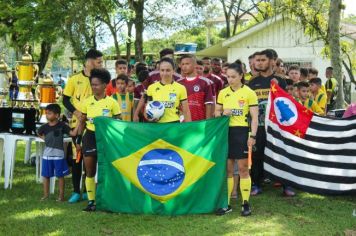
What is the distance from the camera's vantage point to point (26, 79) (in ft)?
27.8

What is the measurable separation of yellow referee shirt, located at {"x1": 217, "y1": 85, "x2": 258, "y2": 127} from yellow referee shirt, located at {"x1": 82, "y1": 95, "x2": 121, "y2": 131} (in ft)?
4.46

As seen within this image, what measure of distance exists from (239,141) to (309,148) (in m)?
1.37

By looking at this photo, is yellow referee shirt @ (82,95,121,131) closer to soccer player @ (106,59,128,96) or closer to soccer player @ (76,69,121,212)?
soccer player @ (76,69,121,212)

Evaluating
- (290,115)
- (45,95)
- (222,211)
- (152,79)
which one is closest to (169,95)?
(152,79)

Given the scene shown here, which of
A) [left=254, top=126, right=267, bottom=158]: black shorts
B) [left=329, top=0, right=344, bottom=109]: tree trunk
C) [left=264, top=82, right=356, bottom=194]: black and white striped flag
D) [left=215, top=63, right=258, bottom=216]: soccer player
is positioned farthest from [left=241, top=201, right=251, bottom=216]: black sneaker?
→ [left=329, top=0, right=344, bottom=109]: tree trunk

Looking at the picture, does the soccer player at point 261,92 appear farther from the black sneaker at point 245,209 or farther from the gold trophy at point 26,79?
the gold trophy at point 26,79

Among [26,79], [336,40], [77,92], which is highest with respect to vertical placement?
[336,40]

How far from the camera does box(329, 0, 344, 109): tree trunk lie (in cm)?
1002

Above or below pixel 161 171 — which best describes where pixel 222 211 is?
below

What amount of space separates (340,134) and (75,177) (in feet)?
11.7

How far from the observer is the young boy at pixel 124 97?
7637mm

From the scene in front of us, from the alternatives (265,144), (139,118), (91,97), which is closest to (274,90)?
(265,144)

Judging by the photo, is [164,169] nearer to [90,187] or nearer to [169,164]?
[169,164]

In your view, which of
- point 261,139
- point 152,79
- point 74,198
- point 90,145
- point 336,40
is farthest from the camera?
point 336,40
